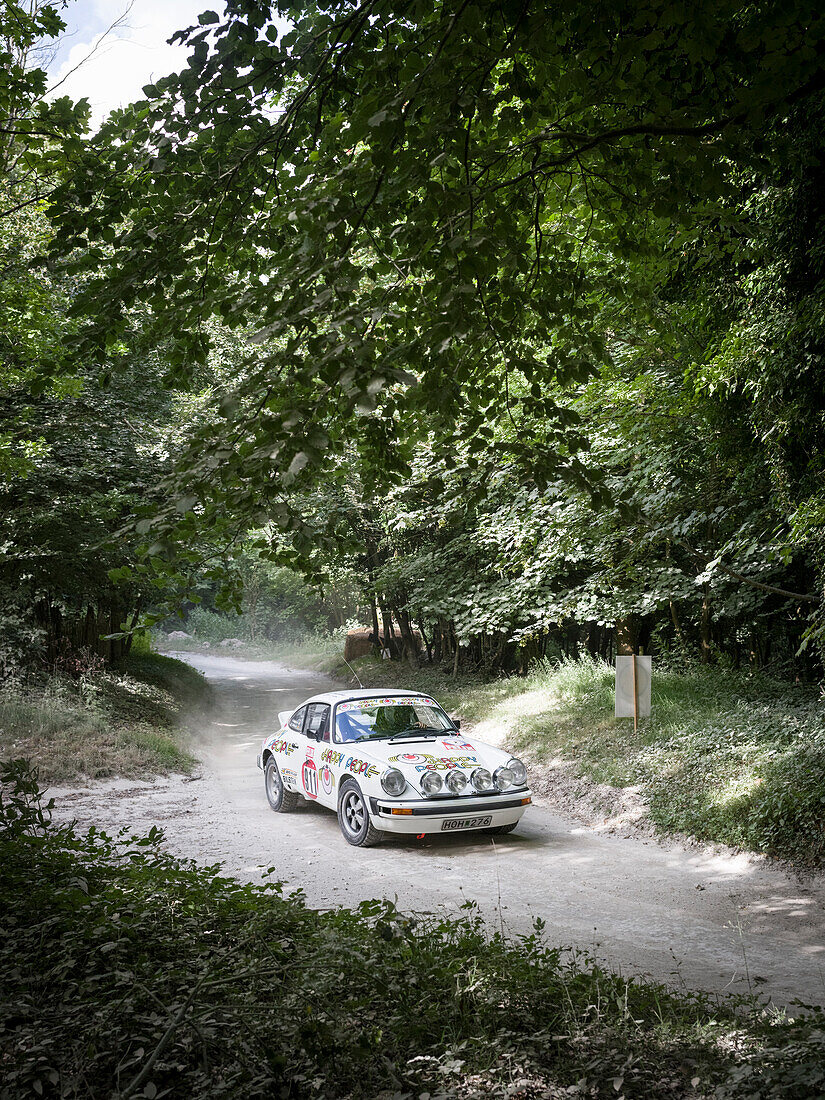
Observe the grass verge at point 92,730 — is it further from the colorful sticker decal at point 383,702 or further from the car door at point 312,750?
the colorful sticker decal at point 383,702

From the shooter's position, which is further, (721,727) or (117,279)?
(721,727)

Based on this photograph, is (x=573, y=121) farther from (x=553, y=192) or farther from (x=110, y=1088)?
(x=110, y=1088)

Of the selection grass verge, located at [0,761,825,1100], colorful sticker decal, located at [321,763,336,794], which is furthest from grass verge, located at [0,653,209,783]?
grass verge, located at [0,761,825,1100]

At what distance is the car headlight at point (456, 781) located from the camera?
8086 mm

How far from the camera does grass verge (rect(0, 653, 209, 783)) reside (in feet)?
38.4

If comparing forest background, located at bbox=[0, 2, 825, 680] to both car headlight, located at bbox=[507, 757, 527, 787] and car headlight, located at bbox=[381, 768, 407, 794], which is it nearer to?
car headlight, located at bbox=[381, 768, 407, 794]

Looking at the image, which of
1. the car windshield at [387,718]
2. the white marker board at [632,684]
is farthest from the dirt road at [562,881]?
the white marker board at [632,684]

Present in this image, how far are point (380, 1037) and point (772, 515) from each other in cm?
843

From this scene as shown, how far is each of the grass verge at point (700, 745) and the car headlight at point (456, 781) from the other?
243 cm

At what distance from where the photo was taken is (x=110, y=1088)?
268 cm

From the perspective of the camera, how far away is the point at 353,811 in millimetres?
8469

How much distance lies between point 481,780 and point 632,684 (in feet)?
12.6

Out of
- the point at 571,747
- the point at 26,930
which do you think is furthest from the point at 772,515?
the point at 26,930

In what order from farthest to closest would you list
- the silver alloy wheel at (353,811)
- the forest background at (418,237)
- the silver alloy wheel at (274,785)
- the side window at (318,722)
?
the silver alloy wheel at (274,785), the side window at (318,722), the silver alloy wheel at (353,811), the forest background at (418,237)
